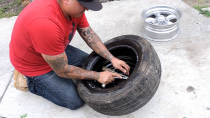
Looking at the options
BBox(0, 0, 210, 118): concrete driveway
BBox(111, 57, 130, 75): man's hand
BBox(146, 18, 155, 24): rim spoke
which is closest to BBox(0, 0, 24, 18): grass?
BBox(0, 0, 210, 118): concrete driveway

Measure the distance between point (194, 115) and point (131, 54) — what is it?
910mm

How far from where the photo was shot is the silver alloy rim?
2.73 metres

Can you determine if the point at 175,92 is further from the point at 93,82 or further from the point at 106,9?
the point at 106,9

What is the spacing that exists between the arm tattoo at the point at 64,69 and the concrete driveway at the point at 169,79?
1.53 ft

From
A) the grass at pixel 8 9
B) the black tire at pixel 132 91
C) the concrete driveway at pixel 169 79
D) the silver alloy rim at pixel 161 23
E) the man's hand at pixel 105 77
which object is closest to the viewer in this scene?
the black tire at pixel 132 91

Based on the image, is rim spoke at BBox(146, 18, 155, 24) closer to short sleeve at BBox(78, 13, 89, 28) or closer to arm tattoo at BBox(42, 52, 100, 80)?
short sleeve at BBox(78, 13, 89, 28)

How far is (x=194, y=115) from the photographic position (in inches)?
74.6

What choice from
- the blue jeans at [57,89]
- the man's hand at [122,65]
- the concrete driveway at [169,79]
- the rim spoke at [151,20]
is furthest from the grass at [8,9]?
the man's hand at [122,65]

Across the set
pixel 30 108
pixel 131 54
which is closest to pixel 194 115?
pixel 131 54

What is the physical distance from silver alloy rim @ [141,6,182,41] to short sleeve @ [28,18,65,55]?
1.61 meters

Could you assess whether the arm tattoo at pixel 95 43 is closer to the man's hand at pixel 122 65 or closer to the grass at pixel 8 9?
the man's hand at pixel 122 65

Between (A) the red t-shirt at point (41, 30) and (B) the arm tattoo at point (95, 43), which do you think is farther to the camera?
(B) the arm tattoo at point (95, 43)

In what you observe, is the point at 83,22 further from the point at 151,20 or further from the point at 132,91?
the point at 151,20

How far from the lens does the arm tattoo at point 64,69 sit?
1.63 metres
